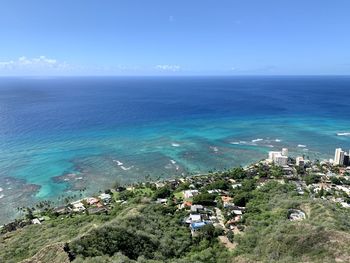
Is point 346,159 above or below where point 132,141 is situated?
below

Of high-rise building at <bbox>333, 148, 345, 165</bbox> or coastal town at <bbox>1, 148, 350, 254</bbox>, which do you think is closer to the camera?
coastal town at <bbox>1, 148, 350, 254</bbox>

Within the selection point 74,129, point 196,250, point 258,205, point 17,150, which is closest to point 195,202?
point 258,205

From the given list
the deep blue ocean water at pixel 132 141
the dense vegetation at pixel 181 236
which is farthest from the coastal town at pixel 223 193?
the deep blue ocean water at pixel 132 141

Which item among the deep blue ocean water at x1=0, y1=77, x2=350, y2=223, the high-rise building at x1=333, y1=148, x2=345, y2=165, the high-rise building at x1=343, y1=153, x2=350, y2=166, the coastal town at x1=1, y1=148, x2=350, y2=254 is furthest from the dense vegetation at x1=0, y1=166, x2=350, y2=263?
the high-rise building at x1=343, y1=153, x2=350, y2=166

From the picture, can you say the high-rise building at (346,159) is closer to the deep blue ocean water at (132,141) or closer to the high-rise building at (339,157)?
the high-rise building at (339,157)

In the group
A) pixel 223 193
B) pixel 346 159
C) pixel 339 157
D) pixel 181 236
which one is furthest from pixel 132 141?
pixel 346 159

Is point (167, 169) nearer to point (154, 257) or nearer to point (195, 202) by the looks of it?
point (195, 202)

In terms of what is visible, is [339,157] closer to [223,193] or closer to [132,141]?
[223,193]

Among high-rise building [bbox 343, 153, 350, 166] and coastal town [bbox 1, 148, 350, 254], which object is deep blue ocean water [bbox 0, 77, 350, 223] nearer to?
coastal town [bbox 1, 148, 350, 254]
